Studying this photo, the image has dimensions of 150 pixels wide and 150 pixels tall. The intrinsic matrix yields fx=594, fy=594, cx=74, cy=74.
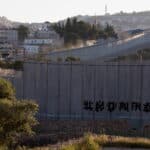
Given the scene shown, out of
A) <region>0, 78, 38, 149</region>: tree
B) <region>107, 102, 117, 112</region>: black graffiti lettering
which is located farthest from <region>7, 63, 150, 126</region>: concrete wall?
<region>0, 78, 38, 149</region>: tree

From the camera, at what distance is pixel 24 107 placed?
39.3 feet

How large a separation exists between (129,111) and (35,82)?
452 centimetres

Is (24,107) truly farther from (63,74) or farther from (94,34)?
(94,34)

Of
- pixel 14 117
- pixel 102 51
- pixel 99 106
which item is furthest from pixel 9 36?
pixel 14 117

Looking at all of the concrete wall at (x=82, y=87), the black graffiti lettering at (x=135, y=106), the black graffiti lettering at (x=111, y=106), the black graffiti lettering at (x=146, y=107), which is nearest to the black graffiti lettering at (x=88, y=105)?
the concrete wall at (x=82, y=87)

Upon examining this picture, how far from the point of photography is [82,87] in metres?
26.4

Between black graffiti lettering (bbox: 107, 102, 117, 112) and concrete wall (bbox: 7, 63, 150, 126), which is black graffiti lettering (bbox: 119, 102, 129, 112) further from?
black graffiti lettering (bbox: 107, 102, 117, 112)

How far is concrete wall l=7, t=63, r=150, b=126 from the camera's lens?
25969 mm

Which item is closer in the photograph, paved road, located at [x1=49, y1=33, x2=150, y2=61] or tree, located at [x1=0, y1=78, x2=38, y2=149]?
tree, located at [x1=0, y1=78, x2=38, y2=149]

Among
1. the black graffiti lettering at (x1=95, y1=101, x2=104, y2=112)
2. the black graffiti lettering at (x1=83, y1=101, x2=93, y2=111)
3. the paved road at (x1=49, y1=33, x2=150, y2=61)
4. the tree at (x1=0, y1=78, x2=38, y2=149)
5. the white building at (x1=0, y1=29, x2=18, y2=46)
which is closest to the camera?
the tree at (x1=0, y1=78, x2=38, y2=149)

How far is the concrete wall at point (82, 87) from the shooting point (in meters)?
26.0

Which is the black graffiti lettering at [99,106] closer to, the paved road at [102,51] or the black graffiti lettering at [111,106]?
the black graffiti lettering at [111,106]

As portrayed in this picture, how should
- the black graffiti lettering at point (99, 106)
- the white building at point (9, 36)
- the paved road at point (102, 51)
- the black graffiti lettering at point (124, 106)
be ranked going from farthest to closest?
the white building at point (9, 36) < the paved road at point (102, 51) < the black graffiti lettering at point (99, 106) < the black graffiti lettering at point (124, 106)

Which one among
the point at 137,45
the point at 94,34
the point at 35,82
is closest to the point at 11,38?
the point at 94,34
